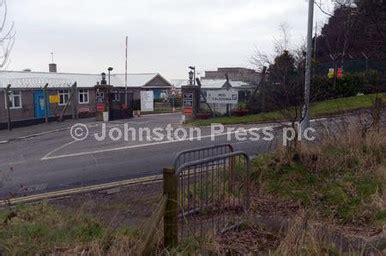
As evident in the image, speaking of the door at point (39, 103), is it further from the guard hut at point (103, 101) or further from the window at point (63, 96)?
the guard hut at point (103, 101)

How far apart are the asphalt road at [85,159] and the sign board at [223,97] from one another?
508 cm

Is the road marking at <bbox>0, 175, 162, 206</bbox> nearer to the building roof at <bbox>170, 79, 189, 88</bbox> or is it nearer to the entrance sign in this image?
the entrance sign

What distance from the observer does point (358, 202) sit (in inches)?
258

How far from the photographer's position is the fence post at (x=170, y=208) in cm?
427

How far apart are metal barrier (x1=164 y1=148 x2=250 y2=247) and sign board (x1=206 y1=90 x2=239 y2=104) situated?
17.3 metres

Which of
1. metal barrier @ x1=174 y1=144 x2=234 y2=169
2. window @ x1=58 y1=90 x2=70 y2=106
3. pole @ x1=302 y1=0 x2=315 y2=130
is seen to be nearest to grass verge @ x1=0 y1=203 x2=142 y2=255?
metal barrier @ x1=174 y1=144 x2=234 y2=169

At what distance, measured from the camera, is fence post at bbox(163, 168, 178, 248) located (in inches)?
168

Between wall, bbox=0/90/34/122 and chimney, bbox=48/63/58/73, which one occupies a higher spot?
chimney, bbox=48/63/58/73

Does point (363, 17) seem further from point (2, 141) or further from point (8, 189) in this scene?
point (2, 141)

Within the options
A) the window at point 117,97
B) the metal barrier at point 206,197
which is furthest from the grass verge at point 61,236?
the window at point 117,97

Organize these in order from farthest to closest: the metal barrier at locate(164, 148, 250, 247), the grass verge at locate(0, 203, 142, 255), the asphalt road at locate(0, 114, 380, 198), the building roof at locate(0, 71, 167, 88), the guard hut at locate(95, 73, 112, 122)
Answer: the building roof at locate(0, 71, 167, 88)
the guard hut at locate(95, 73, 112, 122)
the asphalt road at locate(0, 114, 380, 198)
the metal barrier at locate(164, 148, 250, 247)
the grass verge at locate(0, 203, 142, 255)

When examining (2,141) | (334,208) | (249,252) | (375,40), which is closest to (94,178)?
(334,208)

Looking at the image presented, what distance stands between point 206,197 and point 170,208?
1.54 metres

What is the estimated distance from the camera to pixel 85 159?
13211mm
